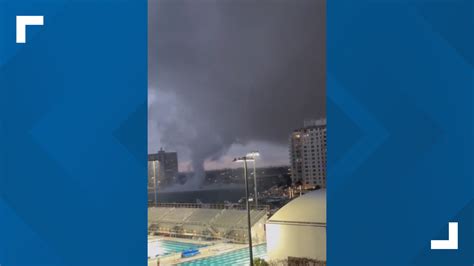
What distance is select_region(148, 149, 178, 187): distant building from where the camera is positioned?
4.14 meters

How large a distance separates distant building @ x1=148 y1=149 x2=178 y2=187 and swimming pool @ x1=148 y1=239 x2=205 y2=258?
1.21 m

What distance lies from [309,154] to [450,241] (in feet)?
4.91

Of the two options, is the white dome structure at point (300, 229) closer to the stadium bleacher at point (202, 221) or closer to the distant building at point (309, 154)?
the distant building at point (309, 154)

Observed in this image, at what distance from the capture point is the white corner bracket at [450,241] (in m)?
3.14

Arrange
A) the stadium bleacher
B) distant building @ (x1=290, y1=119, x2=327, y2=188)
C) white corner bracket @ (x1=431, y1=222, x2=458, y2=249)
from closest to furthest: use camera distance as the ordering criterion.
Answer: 1. white corner bracket @ (x1=431, y1=222, x2=458, y2=249)
2. distant building @ (x1=290, y1=119, x2=327, y2=188)
3. the stadium bleacher

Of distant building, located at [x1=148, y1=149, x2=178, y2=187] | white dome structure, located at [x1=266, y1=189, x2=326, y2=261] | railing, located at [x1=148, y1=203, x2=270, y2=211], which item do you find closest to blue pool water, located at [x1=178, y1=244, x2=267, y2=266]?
white dome structure, located at [x1=266, y1=189, x2=326, y2=261]

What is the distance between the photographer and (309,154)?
422cm

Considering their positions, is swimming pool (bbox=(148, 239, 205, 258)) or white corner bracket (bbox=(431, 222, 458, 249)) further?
swimming pool (bbox=(148, 239, 205, 258))
